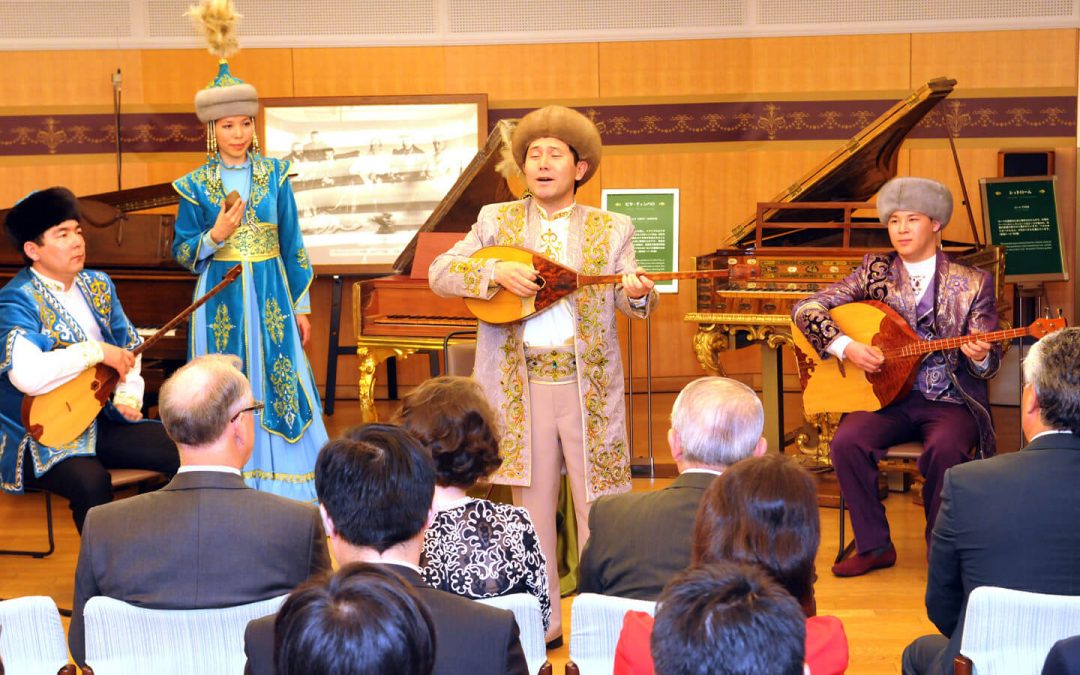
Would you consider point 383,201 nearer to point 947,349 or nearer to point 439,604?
point 947,349

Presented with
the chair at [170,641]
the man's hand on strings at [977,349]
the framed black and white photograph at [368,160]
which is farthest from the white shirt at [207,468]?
the framed black and white photograph at [368,160]

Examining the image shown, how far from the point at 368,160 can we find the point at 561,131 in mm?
4349

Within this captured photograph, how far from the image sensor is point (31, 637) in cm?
220

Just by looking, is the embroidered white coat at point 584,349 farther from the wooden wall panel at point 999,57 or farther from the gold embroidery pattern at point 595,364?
the wooden wall panel at point 999,57

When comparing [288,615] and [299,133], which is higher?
[299,133]

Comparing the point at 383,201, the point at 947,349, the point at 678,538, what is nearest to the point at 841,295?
the point at 947,349

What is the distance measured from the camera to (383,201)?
785 cm

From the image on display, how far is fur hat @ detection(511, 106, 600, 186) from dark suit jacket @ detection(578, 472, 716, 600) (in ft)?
5.07

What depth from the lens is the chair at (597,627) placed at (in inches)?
83.0

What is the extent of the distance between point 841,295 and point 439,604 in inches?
120

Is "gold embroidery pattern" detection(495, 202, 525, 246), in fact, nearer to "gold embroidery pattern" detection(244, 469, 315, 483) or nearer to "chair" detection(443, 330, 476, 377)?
"chair" detection(443, 330, 476, 377)

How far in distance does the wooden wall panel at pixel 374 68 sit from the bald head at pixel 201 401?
5587 mm

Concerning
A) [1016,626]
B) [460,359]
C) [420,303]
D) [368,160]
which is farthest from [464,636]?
[368,160]

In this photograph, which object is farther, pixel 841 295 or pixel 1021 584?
pixel 841 295
